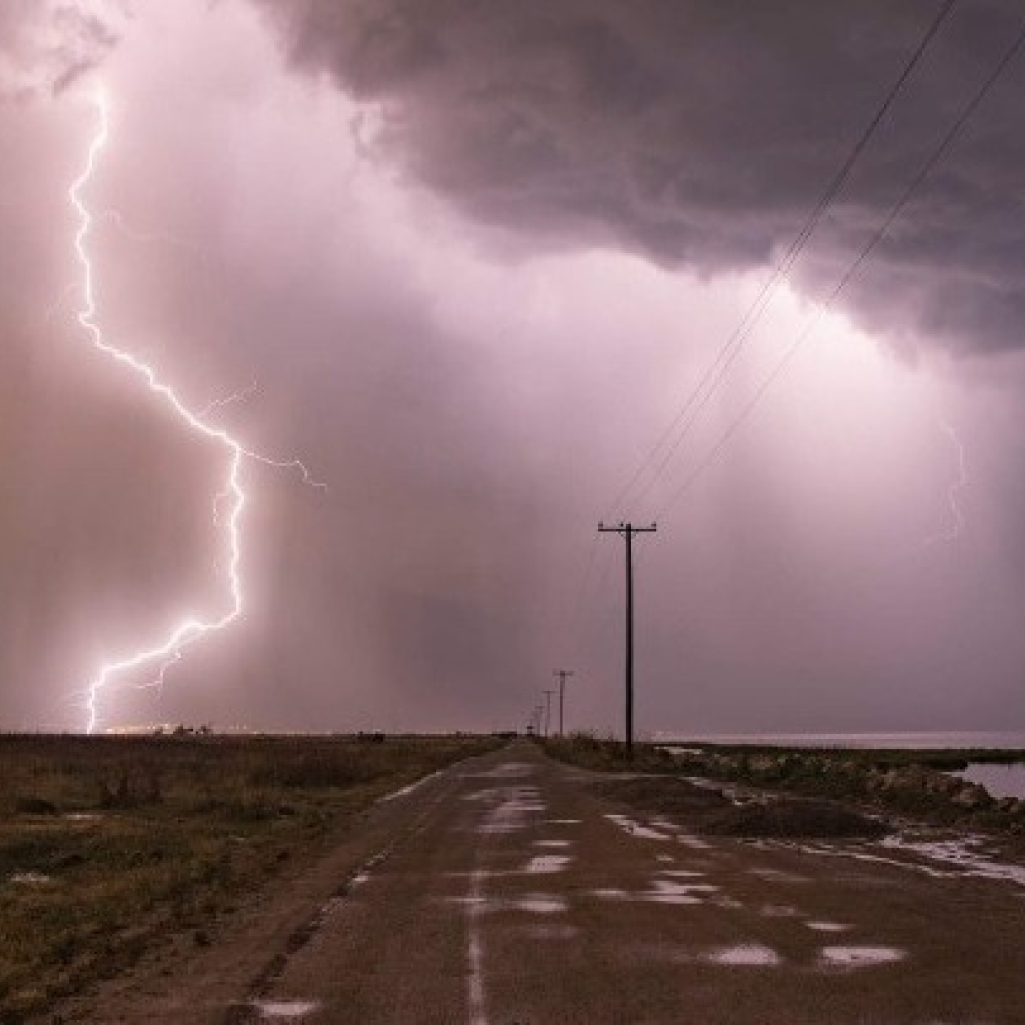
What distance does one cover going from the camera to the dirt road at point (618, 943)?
900cm

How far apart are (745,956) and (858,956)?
3.06ft

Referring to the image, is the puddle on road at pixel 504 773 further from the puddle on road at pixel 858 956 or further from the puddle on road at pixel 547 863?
the puddle on road at pixel 858 956

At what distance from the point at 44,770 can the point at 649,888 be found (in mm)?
40193

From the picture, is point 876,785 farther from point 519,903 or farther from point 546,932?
point 546,932

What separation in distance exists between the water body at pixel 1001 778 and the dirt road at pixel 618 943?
123 ft

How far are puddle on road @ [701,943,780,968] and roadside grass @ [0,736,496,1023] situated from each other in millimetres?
4815

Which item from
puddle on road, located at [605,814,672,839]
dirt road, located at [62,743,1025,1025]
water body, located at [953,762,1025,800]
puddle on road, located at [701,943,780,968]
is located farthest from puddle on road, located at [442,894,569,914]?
water body, located at [953,762,1025,800]

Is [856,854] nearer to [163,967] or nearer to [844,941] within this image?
[844,941]

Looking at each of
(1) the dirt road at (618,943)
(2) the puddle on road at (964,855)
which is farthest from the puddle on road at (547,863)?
(2) the puddle on road at (964,855)

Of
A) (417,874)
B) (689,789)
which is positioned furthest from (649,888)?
(689,789)

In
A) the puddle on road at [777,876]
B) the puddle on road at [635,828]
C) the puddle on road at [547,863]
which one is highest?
the puddle on road at [635,828]

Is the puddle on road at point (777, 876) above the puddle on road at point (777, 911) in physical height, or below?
above

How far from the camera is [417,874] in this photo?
1777cm

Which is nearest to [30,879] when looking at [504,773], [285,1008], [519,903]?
[519,903]
